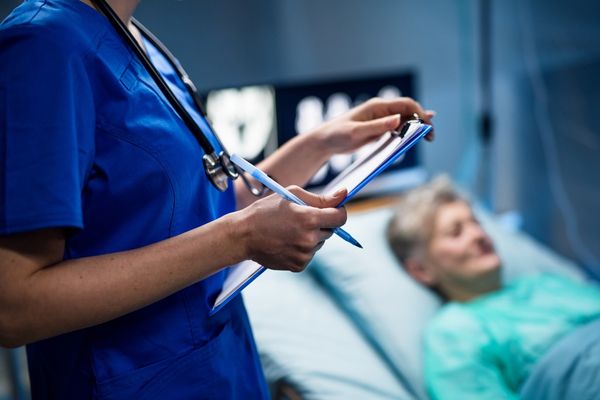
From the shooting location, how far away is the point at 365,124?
3.35ft

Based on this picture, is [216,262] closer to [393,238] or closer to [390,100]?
[390,100]

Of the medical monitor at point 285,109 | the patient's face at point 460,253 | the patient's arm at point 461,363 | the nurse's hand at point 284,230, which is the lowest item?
the patient's arm at point 461,363

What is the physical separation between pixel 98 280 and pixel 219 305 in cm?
20

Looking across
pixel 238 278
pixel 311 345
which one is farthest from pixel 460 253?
pixel 238 278

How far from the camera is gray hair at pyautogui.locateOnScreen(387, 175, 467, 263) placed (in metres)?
1.79

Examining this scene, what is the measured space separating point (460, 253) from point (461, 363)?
1.17 feet

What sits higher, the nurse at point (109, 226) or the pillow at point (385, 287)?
Answer: the nurse at point (109, 226)

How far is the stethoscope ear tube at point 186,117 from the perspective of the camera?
0.77 metres

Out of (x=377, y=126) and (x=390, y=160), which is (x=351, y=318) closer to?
(x=377, y=126)

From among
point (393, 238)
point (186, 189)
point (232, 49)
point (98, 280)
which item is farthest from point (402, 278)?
point (98, 280)

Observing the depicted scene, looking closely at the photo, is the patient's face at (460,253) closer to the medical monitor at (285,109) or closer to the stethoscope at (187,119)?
the medical monitor at (285,109)

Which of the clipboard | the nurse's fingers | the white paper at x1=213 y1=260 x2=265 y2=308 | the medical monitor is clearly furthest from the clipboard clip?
the medical monitor

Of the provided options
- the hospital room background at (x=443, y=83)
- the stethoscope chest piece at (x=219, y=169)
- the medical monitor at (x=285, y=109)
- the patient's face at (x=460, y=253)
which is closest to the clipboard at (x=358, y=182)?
the stethoscope chest piece at (x=219, y=169)

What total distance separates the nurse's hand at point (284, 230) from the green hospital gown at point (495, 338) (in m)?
0.88
